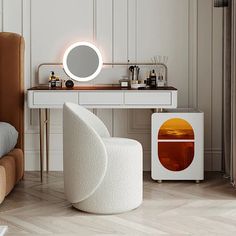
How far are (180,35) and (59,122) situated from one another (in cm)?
131

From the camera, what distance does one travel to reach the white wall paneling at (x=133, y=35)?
16.3ft

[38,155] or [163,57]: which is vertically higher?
[163,57]

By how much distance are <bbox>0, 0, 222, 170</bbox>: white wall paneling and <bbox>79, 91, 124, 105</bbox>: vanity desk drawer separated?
555 mm

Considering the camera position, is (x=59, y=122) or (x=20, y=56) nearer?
(x=20, y=56)

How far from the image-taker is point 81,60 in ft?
16.4

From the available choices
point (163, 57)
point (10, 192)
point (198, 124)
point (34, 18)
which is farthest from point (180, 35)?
point (10, 192)

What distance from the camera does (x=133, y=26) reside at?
498cm

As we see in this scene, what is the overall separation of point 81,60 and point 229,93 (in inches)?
51.4

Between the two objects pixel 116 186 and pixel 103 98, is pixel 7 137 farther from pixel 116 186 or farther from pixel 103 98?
pixel 116 186

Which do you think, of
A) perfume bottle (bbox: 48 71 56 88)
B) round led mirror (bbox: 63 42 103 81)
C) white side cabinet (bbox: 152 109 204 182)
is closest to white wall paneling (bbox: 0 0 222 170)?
round led mirror (bbox: 63 42 103 81)

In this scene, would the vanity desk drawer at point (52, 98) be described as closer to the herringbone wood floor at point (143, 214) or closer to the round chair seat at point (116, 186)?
the herringbone wood floor at point (143, 214)

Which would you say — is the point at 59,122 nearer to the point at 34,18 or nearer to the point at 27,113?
the point at 27,113

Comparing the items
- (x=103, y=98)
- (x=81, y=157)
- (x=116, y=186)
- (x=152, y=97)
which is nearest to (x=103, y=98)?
(x=103, y=98)

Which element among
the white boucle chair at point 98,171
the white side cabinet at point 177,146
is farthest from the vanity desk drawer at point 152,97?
the white boucle chair at point 98,171
